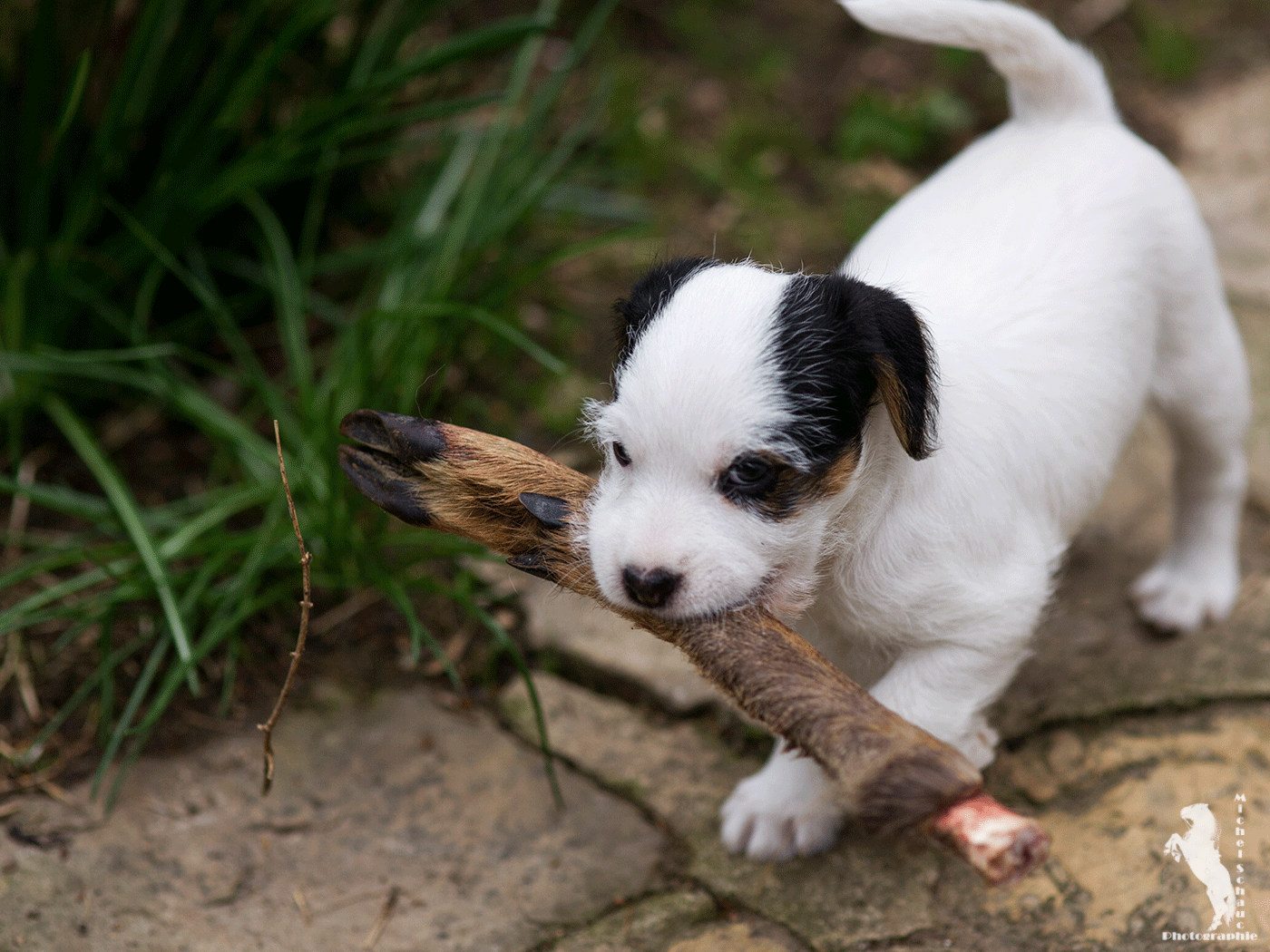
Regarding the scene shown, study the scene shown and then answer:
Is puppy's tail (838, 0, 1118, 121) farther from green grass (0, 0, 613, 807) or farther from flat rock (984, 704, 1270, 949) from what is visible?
flat rock (984, 704, 1270, 949)

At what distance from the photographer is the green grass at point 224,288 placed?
3.45 metres

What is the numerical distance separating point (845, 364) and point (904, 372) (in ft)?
0.39

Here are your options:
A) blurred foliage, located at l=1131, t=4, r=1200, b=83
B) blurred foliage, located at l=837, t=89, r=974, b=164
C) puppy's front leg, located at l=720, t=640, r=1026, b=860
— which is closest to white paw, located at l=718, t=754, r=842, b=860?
puppy's front leg, located at l=720, t=640, r=1026, b=860

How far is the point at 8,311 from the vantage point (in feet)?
13.0

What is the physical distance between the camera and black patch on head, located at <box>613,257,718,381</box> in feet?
7.70

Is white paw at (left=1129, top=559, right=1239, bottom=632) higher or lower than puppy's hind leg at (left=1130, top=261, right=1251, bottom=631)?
lower

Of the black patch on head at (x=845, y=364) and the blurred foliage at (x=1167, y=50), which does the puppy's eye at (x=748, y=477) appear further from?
the blurred foliage at (x=1167, y=50)

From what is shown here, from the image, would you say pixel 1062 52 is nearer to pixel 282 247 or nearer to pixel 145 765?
pixel 282 247

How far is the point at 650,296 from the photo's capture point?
239 centimetres

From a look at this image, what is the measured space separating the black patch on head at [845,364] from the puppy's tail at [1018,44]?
1.13 metres

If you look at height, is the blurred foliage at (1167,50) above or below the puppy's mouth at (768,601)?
above

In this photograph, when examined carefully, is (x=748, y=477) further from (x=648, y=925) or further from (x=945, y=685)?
(x=648, y=925)

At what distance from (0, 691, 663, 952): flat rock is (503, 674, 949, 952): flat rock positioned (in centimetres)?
10

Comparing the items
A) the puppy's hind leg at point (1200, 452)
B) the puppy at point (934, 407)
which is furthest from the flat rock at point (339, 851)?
the puppy's hind leg at point (1200, 452)
